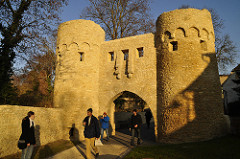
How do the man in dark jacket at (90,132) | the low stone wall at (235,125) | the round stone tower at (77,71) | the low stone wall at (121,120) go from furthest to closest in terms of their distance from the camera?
the low stone wall at (121,120) → the round stone tower at (77,71) → the low stone wall at (235,125) → the man in dark jacket at (90,132)

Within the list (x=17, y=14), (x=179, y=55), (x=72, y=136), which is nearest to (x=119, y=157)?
(x=72, y=136)

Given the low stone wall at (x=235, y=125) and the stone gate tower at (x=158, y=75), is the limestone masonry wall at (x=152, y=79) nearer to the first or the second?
the stone gate tower at (x=158, y=75)

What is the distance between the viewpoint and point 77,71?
34.6ft

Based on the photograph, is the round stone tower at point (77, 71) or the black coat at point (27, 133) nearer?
the black coat at point (27, 133)

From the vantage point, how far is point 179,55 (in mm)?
9109

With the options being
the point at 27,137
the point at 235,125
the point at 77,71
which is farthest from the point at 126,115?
the point at 27,137

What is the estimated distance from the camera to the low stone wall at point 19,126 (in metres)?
5.81

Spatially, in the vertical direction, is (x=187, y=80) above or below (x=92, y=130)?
above

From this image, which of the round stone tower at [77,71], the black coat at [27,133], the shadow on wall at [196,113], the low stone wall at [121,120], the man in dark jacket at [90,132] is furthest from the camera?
the low stone wall at [121,120]

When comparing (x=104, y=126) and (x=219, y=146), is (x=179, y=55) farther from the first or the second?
(x=104, y=126)

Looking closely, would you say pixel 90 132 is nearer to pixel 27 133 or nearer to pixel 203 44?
pixel 27 133

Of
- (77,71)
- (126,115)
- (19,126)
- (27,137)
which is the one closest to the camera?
(27,137)

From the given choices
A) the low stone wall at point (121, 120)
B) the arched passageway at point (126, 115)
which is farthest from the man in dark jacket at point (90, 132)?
the low stone wall at point (121, 120)

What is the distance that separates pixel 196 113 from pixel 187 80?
1768mm
